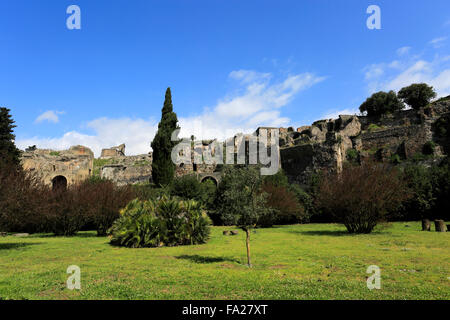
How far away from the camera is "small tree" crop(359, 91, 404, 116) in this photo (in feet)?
202

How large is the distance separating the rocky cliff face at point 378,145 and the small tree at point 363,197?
19.9 m

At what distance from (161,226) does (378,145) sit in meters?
41.5

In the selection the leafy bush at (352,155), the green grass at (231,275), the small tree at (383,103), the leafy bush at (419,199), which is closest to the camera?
the green grass at (231,275)

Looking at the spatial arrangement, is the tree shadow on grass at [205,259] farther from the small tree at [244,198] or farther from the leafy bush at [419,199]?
the leafy bush at [419,199]

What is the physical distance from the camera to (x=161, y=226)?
1390 centimetres

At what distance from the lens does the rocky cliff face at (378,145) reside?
1547 inches

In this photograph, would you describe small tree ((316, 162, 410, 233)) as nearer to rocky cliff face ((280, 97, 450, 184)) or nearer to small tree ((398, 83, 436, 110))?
rocky cliff face ((280, 97, 450, 184))

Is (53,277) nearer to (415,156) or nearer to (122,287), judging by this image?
(122,287)

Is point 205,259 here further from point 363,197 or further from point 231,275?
point 363,197

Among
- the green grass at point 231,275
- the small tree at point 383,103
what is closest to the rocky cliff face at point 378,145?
the small tree at point 383,103

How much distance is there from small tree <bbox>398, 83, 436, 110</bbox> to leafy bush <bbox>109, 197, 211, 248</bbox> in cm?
5952

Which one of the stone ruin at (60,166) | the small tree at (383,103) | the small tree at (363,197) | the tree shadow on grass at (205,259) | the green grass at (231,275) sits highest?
the small tree at (383,103)
